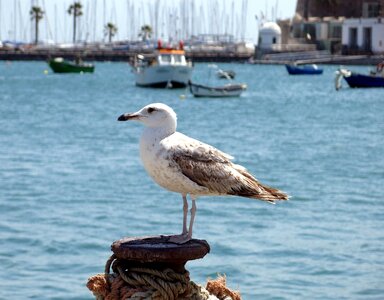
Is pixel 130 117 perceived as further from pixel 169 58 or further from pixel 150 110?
pixel 169 58

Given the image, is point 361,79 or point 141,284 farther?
point 361,79

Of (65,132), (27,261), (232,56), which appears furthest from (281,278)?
(232,56)

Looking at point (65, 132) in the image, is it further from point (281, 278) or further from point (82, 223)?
point (281, 278)

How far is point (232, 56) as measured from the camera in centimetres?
17012

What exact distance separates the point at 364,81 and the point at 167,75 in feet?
48.7

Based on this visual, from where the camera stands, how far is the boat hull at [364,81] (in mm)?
79625

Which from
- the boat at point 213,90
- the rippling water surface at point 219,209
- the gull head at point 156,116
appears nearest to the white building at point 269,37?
the boat at point 213,90

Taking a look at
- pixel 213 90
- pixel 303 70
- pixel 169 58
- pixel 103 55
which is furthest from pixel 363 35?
pixel 213 90

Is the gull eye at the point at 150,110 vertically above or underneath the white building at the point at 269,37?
above

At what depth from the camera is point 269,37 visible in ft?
552

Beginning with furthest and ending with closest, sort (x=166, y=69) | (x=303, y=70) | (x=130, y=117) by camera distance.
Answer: (x=303, y=70), (x=166, y=69), (x=130, y=117)

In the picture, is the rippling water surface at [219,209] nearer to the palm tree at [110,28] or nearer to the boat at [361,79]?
the boat at [361,79]

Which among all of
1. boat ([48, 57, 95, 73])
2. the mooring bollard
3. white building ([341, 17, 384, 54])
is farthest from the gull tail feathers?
white building ([341, 17, 384, 54])

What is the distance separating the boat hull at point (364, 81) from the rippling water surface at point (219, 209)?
2847cm
